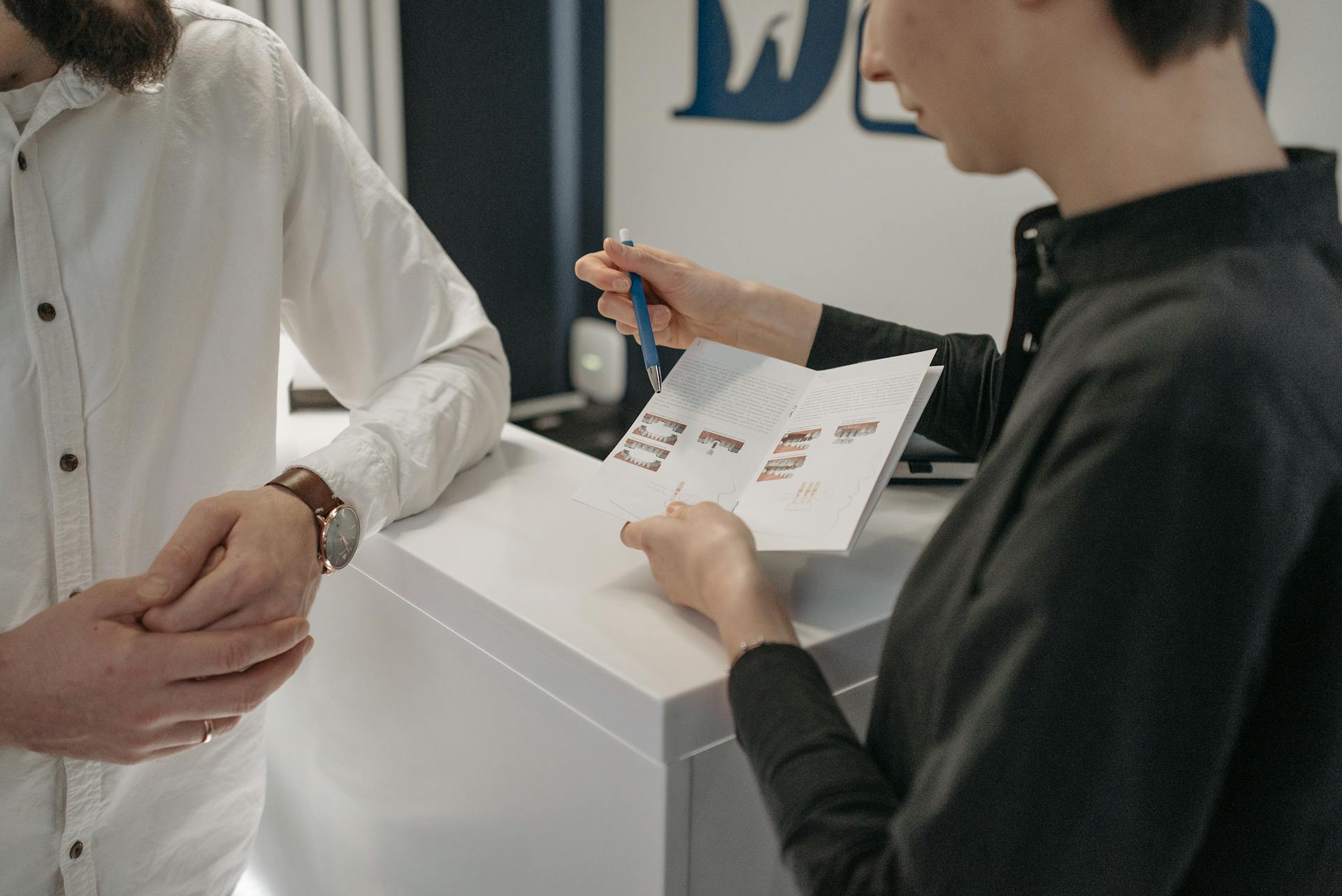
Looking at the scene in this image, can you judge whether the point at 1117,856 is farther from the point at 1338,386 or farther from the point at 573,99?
the point at 573,99

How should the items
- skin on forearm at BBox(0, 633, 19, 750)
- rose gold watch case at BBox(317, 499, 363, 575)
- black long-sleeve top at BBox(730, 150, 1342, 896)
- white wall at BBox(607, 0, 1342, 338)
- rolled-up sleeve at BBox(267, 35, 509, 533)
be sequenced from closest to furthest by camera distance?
1. black long-sleeve top at BBox(730, 150, 1342, 896)
2. skin on forearm at BBox(0, 633, 19, 750)
3. rose gold watch case at BBox(317, 499, 363, 575)
4. rolled-up sleeve at BBox(267, 35, 509, 533)
5. white wall at BBox(607, 0, 1342, 338)

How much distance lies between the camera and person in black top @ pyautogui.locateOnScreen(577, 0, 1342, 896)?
432 millimetres

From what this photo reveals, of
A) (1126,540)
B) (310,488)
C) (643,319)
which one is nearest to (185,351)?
(310,488)

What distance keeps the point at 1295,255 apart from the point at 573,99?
1599 millimetres

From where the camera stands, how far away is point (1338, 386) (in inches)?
17.7

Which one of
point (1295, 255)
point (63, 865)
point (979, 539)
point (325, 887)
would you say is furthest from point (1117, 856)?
point (325, 887)

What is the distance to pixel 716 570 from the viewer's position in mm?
678

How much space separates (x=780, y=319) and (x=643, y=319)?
147mm

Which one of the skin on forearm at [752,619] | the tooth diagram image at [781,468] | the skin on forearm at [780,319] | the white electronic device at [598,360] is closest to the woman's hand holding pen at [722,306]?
the skin on forearm at [780,319]

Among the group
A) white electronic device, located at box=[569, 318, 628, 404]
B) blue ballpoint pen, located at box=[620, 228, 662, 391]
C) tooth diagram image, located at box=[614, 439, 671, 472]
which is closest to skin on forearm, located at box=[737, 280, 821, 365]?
blue ballpoint pen, located at box=[620, 228, 662, 391]

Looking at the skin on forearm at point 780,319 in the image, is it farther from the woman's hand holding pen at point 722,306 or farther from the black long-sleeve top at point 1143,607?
the black long-sleeve top at point 1143,607

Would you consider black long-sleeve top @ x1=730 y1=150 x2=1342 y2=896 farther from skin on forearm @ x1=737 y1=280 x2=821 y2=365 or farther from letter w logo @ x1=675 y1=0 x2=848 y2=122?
letter w logo @ x1=675 y1=0 x2=848 y2=122

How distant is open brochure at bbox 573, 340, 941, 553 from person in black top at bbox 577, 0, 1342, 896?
0.17 meters

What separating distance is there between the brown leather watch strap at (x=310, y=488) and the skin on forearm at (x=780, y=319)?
42 cm
